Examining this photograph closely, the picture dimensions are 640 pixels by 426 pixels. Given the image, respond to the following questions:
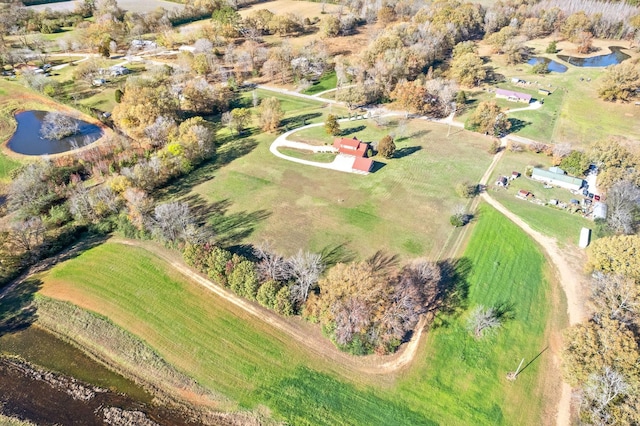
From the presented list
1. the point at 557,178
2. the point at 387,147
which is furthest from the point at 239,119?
the point at 557,178

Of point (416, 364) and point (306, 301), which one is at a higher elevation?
point (306, 301)

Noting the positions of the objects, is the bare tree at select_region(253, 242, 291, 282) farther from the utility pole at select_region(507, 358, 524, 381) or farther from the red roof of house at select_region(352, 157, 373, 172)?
the red roof of house at select_region(352, 157, 373, 172)

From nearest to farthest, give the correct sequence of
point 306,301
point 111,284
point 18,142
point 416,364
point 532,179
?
1. point 416,364
2. point 306,301
3. point 111,284
4. point 532,179
5. point 18,142

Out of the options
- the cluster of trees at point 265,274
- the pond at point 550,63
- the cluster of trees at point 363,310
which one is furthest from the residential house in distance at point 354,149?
the pond at point 550,63

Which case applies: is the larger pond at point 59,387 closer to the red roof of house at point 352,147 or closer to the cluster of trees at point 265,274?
the cluster of trees at point 265,274

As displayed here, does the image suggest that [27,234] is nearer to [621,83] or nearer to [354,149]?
[354,149]

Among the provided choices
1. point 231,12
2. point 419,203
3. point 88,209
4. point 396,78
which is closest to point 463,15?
point 396,78

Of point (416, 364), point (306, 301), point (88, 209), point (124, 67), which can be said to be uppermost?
point (124, 67)

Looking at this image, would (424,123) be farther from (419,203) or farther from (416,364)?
(416,364)
